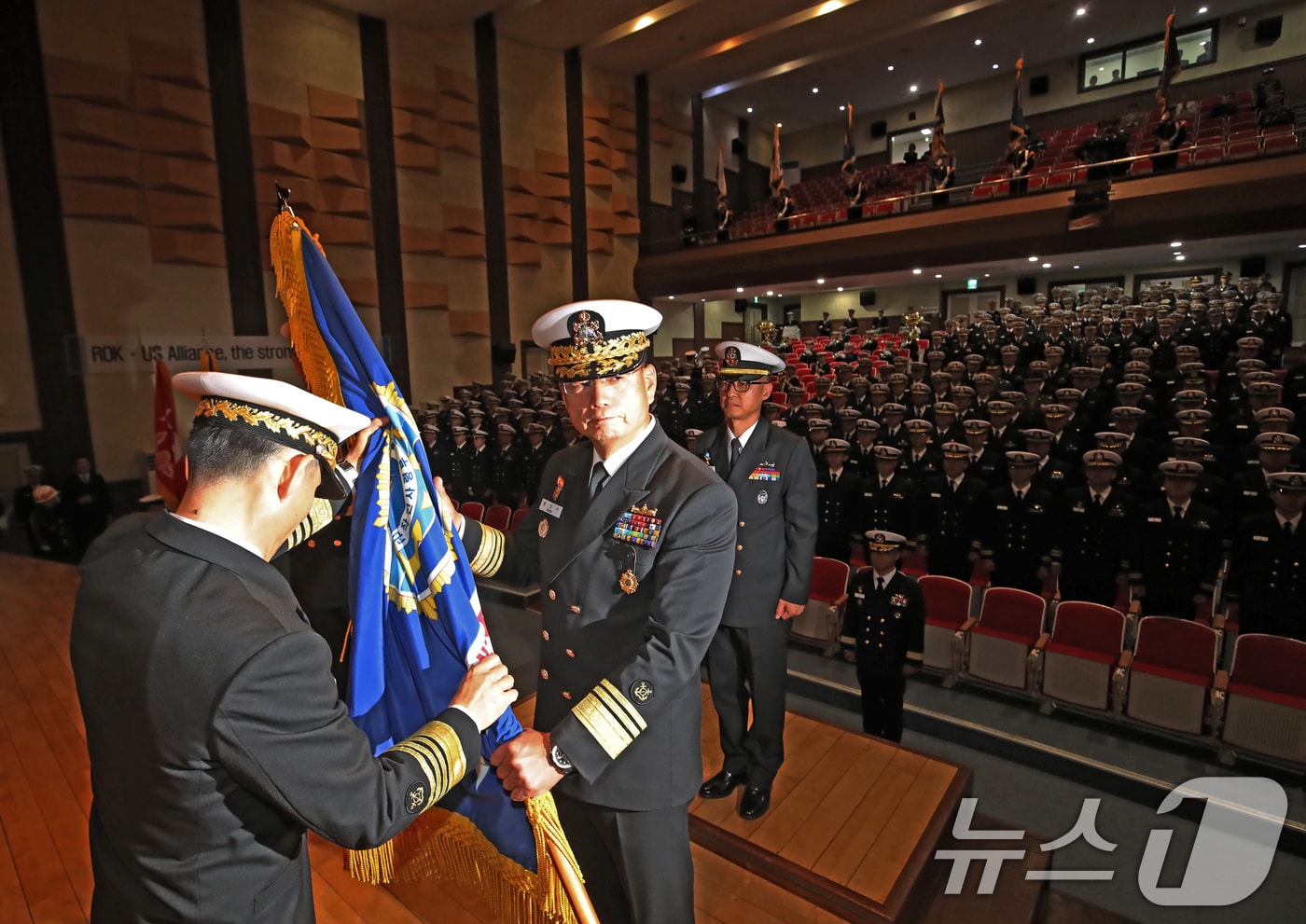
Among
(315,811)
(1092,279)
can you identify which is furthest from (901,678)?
(1092,279)

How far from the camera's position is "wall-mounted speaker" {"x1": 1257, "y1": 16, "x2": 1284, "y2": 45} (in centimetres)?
1434

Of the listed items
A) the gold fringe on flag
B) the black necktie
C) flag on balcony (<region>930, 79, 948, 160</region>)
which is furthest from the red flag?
flag on balcony (<region>930, 79, 948, 160</region>)

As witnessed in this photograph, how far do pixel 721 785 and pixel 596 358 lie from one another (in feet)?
6.17

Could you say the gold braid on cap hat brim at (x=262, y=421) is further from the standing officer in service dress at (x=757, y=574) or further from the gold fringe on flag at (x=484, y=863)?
the standing officer in service dress at (x=757, y=574)

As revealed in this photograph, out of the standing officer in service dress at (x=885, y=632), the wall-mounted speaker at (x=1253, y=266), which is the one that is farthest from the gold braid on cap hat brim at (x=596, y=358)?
the wall-mounted speaker at (x=1253, y=266)

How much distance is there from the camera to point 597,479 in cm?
165

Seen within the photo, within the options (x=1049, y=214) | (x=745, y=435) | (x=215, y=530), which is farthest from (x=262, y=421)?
(x=1049, y=214)

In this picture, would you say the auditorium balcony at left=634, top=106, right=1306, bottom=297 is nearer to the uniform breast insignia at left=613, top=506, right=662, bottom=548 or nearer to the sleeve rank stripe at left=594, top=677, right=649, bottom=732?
the uniform breast insignia at left=613, top=506, right=662, bottom=548

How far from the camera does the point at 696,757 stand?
158 cm

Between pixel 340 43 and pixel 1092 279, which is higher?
pixel 340 43

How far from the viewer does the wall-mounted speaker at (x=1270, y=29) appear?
564 inches

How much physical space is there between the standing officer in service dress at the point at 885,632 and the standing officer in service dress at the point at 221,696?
2710 mm

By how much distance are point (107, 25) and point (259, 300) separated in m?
3.84

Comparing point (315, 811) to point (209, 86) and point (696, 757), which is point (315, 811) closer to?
point (696, 757)
